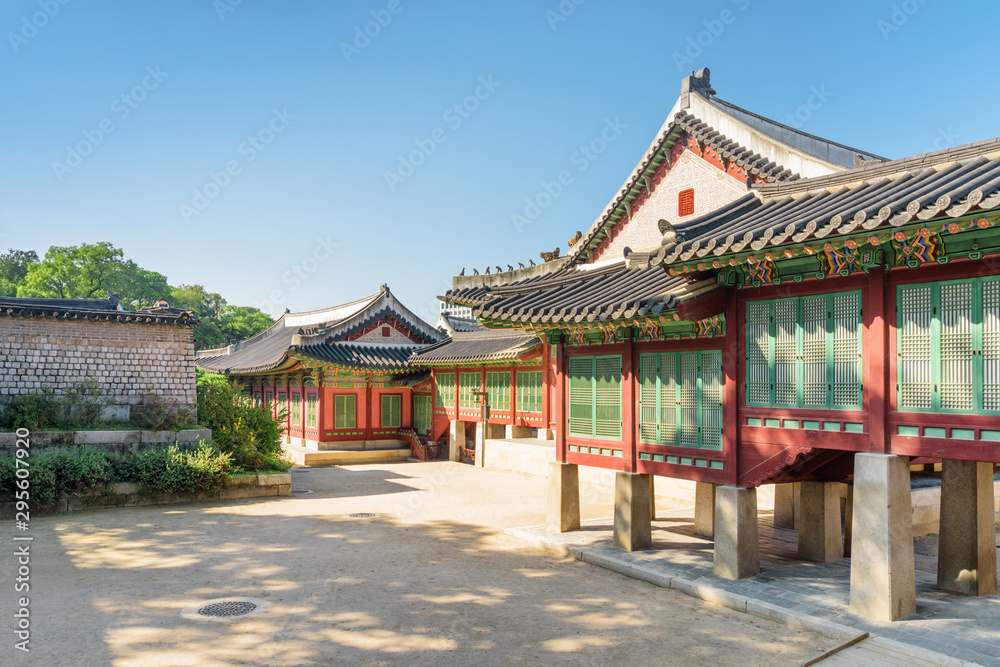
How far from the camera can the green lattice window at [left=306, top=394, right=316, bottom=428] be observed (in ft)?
98.8

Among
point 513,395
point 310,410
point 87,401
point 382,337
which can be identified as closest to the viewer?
point 87,401

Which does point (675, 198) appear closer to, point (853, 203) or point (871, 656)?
point (853, 203)

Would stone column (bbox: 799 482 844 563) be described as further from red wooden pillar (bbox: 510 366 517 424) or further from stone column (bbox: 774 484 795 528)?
red wooden pillar (bbox: 510 366 517 424)

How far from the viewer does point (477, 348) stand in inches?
1097

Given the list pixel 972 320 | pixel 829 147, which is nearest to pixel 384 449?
pixel 829 147

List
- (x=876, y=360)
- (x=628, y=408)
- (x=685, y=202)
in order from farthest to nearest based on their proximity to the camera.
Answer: (x=685, y=202), (x=628, y=408), (x=876, y=360)

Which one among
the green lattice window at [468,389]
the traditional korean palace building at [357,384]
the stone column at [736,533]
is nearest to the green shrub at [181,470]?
the traditional korean palace building at [357,384]

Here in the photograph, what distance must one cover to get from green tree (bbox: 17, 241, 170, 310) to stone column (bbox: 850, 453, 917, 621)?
181 feet

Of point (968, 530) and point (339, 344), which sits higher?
point (339, 344)

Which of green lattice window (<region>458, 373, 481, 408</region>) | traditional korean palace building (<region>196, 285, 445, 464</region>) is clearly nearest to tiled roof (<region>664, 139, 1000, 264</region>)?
green lattice window (<region>458, 373, 481, 408</region>)

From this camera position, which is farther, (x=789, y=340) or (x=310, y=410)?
(x=310, y=410)

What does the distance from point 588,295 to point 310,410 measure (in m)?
20.9

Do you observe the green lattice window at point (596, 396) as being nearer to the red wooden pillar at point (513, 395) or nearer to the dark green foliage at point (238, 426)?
the dark green foliage at point (238, 426)

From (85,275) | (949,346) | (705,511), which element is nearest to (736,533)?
(705,511)
